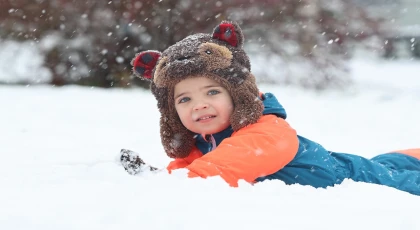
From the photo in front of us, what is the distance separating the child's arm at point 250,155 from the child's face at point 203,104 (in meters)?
0.16

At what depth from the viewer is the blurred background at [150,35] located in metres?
7.98

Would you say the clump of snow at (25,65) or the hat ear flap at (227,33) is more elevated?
the clump of snow at (25,65)

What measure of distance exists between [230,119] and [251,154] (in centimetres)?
35

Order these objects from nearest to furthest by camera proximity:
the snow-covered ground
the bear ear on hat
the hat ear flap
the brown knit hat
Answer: the snow-covered ground, the brown knit hat, the hat ear flap, the bear ear on hat

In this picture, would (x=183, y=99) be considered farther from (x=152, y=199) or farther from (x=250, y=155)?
(x=152, y=199)

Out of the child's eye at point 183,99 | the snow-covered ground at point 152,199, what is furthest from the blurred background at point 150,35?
the child's eye at point 183,99

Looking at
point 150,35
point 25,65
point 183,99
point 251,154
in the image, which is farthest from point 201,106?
point 25,65

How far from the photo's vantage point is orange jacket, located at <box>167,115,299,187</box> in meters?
2.26

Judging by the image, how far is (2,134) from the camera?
4.64 metres

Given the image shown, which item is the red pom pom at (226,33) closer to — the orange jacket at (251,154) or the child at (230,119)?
the child at (230,119)

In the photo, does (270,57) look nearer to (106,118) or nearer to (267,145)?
(106,118)

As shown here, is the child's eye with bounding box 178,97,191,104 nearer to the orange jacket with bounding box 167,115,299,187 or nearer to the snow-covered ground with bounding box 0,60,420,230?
the orange jacket with bounding box 167,115,299,187

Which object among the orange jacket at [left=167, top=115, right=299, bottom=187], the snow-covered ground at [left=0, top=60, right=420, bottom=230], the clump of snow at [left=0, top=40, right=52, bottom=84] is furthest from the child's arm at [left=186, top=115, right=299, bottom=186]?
the clump of snow at [left=0, top=40, right=52, bottom=84]

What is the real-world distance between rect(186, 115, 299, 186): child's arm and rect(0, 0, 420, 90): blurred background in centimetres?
579
